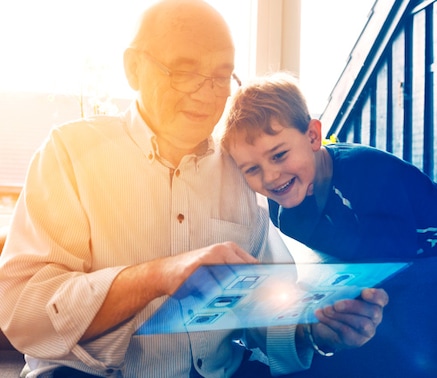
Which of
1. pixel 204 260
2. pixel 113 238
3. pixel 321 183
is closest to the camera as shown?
pixel 204 260

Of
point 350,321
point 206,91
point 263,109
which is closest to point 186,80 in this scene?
point 206,91

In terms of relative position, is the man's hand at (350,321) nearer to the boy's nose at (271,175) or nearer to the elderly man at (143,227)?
the elderly man at (143,227)

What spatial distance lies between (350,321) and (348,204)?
0.19 m

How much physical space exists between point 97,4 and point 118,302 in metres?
0.51

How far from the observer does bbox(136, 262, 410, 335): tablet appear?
1.76ft

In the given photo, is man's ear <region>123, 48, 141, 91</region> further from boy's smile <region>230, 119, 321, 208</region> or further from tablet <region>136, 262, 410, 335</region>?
tablet <region>136, 262, 410, 335</region>

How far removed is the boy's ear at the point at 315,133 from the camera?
0.77 metres

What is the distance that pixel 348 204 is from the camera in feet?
2.52

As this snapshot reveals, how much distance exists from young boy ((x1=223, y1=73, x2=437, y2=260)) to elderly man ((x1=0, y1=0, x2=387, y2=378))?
0.14 feet

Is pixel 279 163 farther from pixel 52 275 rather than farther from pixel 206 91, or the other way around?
pixel 52 275

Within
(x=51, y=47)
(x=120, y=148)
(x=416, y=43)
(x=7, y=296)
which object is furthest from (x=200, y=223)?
(x=416, y=43)

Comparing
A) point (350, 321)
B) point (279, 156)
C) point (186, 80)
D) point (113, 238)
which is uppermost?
point (186, 80)

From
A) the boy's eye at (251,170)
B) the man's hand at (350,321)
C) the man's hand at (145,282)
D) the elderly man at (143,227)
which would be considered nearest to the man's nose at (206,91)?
the elderly man at (143,227)

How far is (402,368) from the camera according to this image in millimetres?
762
